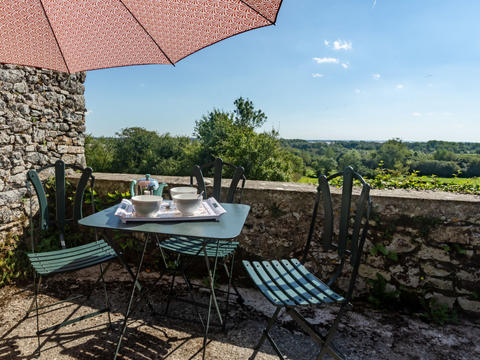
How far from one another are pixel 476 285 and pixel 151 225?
2525 millimetres

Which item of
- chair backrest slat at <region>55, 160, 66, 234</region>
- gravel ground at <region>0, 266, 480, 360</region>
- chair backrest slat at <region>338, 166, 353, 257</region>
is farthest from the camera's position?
chair backrest slat at <region>55, 160, 66, 234</region>

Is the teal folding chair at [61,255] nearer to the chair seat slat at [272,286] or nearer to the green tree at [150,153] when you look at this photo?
the chair seat slat at [272,286]

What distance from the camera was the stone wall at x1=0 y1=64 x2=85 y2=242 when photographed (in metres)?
2.61

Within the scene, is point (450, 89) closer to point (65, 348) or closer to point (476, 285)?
point (476, 285)

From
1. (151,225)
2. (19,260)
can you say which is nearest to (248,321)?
(151,225)

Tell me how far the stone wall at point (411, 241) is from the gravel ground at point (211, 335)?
266mm

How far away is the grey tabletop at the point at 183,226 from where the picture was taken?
1.38 meters

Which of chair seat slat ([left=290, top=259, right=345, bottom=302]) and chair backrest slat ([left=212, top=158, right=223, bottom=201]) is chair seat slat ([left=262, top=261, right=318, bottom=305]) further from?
chair backrest slat ([left=212, top=158, right=223, bottom=201])

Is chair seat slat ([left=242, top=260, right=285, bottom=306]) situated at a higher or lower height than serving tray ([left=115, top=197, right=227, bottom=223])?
lower

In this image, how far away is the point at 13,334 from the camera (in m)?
1.93

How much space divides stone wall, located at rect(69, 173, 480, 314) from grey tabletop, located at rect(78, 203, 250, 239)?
1.03 meters

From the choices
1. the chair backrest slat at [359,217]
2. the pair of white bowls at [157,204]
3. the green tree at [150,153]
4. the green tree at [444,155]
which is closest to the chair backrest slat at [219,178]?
the pair of white bowls at [157,204]

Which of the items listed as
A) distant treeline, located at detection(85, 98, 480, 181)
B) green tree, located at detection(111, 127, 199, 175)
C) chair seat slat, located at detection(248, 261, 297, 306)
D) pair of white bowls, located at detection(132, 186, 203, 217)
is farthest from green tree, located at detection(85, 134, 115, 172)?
chair seat slat, located at detection(248, 261, 297, 306)

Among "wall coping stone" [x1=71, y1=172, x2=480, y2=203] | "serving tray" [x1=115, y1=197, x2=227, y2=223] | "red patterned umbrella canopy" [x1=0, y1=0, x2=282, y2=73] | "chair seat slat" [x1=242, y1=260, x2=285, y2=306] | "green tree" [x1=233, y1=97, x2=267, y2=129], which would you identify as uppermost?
"green tree" [x1=233, y1=97, x2=267, y2=129]
